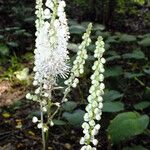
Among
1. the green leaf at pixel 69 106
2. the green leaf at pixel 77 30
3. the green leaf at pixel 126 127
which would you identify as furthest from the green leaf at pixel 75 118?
the green leaf at pixel 77 30

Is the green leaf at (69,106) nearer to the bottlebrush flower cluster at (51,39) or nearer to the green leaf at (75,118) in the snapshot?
the green leaf at (75,118)

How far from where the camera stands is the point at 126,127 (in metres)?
3.32

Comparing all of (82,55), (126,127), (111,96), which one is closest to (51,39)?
(82,55)

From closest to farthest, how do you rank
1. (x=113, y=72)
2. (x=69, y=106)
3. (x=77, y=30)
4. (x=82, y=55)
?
(x=82, y=55) < (x=69, y=106) < (x=113, y=72) < (x=77, y=30)

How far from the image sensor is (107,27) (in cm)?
727

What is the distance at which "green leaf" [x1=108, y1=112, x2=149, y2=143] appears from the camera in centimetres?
328

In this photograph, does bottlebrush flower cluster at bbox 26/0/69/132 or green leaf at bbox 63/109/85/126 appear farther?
green leaf at bbox 63/109/85/126

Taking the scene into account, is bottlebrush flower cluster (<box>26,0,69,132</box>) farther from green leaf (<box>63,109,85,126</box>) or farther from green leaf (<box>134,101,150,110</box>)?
green leaf (<box>134,101,150,110</box>)

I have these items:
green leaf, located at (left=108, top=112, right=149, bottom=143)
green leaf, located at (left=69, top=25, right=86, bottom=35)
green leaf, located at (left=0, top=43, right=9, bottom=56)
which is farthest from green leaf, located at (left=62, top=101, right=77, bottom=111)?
green leaf, located at (left=0, top=43, right=9, bottom=56)

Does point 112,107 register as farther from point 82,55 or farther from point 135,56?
point 135,56

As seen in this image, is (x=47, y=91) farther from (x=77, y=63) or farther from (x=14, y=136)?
(x=14, y=136)

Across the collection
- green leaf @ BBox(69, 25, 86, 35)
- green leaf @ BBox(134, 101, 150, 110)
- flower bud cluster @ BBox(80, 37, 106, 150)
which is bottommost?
green leaf @ BBox(134, 101, 150, 110)

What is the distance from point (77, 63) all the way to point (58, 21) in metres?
0.31

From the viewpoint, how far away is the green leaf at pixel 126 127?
3.28m
